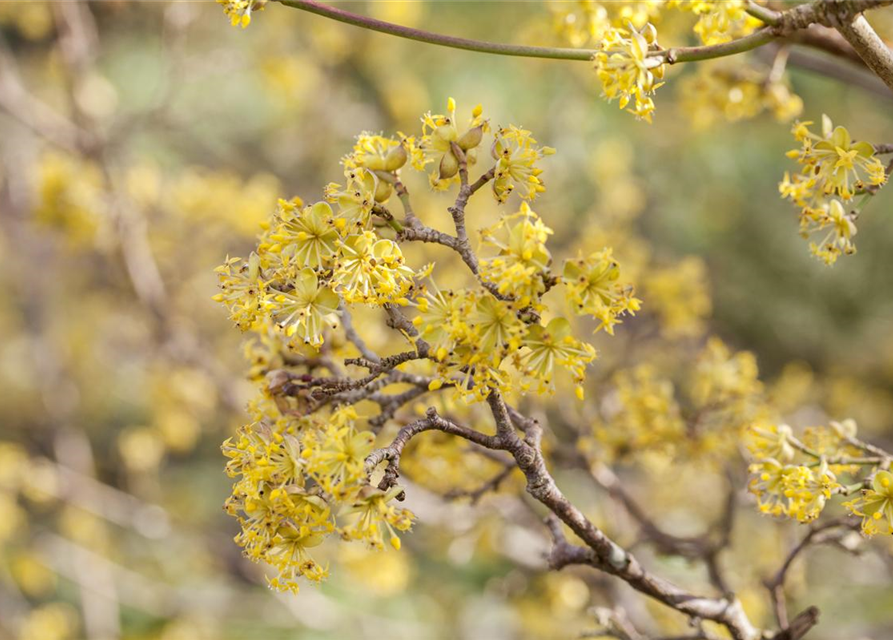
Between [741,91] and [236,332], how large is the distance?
2.38 meters

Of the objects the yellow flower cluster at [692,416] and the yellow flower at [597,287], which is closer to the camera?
the yellow flower at [597,287]

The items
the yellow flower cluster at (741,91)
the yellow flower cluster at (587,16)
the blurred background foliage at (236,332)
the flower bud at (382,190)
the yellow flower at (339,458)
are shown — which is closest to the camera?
the yellow flower at (339,458)

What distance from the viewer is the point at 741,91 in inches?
51.9

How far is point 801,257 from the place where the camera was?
13.7 feet

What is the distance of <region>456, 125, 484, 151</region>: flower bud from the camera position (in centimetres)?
81

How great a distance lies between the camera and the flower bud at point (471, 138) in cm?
81

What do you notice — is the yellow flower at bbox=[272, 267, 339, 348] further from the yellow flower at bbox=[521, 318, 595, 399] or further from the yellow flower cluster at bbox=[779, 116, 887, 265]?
the yellow flower cluster at bbox=[779, 116, 887, 265]

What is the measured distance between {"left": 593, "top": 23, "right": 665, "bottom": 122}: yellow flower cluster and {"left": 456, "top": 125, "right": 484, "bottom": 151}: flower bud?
135 mm

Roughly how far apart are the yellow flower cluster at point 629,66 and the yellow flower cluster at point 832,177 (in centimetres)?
17

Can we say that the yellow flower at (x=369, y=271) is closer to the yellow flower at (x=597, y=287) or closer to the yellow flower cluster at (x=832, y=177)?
the yellow flower at (x=597, y=287)

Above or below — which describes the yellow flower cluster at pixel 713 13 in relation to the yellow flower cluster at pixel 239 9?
below

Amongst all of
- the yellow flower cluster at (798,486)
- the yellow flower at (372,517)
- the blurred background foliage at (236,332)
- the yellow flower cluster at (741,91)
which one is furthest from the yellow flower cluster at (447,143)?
the yellow flower cluster at (741,91)

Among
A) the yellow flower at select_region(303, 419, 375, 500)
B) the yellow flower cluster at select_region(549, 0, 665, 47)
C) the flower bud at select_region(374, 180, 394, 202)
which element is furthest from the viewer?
the yellow flower cluster at select_region(549, 0, 665, 47)

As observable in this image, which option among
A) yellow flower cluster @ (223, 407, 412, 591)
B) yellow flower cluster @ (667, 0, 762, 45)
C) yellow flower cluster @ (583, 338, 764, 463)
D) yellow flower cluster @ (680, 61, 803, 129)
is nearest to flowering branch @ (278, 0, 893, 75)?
yellow flower cluster @ (667, 0, 762, 45)
